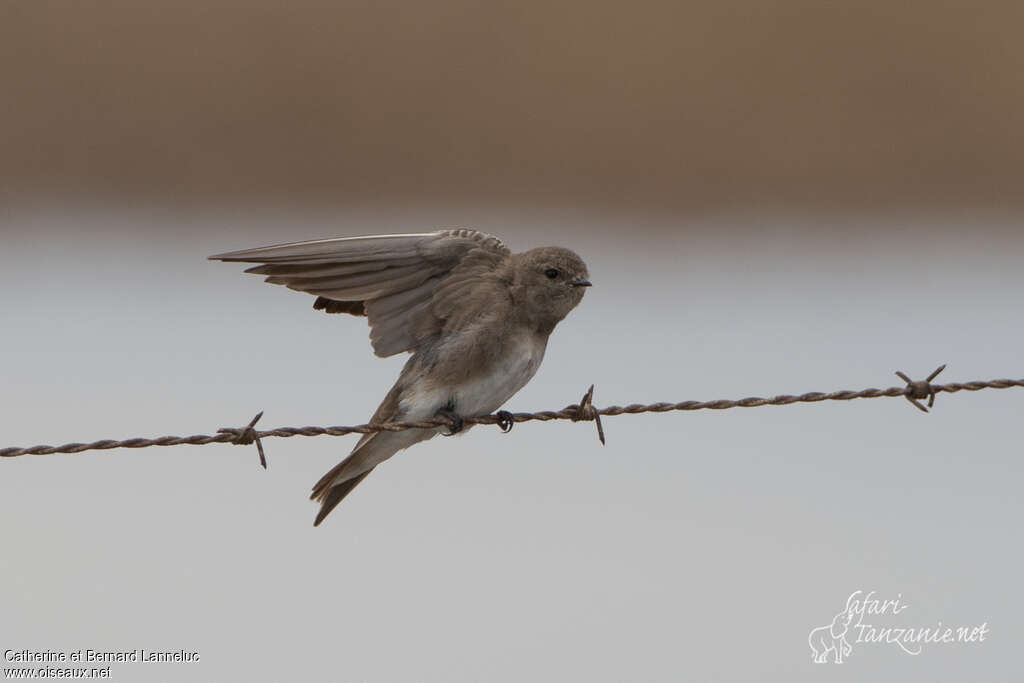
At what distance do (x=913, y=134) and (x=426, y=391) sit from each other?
→ 16.0ft

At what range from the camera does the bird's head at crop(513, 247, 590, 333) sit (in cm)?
546

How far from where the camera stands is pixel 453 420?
209 inches

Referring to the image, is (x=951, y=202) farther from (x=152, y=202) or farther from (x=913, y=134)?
(x=152, y=202)

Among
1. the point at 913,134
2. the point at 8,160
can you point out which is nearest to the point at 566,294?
the point at 8,160

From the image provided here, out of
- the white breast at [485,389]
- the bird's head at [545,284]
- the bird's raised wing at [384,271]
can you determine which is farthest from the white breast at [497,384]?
the bird's raised wing at [384,271]

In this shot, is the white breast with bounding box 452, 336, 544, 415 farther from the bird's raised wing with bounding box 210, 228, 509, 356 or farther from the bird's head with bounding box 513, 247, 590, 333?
the bird's raised wing with bounding box 210, 228, 509, 356

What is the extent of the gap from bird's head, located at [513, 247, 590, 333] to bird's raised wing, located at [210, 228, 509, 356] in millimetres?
122

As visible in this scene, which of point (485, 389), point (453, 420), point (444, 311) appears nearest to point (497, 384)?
point (485, 389)

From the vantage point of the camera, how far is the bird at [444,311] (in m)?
5.32

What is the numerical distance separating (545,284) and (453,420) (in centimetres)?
63

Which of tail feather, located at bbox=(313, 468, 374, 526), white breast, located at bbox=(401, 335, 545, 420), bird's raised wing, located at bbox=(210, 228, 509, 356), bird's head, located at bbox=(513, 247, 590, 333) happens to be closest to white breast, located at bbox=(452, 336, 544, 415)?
white breast, located at bbox=(401, 335, 545, 420)

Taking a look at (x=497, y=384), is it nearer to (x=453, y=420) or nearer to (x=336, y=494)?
(x=453, y=420)

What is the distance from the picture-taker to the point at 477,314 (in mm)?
5406

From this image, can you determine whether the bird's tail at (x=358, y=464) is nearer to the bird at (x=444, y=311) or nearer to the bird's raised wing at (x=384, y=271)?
the bird at (x=444, y=311)
